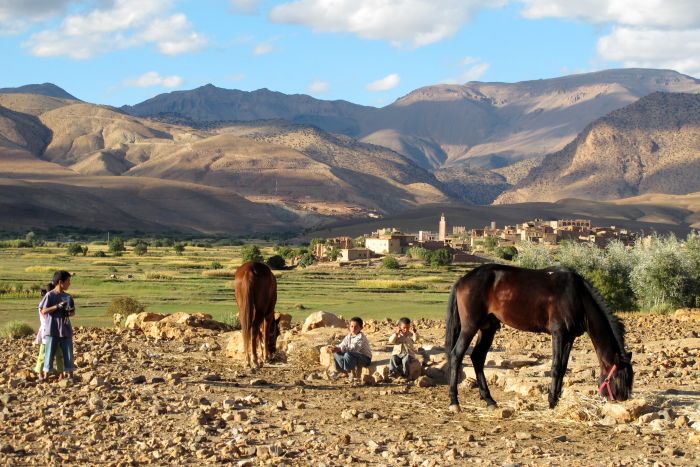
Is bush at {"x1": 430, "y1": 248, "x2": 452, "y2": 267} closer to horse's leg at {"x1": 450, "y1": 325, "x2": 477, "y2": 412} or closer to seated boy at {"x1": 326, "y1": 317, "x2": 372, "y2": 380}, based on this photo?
seated boy at {"x1": 326, "y1": 317, "x2": 372, "y2": 380}

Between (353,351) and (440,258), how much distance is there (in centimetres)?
6395

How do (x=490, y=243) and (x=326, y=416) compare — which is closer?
(x=326, y=416)

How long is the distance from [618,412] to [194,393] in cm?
551

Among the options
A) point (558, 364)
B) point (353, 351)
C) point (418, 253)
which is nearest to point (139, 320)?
point (353, 351)

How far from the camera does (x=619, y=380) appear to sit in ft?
41.2

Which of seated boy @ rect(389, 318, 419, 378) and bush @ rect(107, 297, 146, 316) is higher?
seated boy @ rect(389, 318, 419, 378)

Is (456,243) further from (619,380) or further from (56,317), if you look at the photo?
(619,380)

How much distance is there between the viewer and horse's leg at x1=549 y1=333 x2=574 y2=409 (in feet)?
41.8

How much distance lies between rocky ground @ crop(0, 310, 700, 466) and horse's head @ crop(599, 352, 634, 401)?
0.94 feet

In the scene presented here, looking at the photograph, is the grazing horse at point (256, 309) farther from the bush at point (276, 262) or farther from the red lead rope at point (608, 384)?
the bush at point (276, 262)

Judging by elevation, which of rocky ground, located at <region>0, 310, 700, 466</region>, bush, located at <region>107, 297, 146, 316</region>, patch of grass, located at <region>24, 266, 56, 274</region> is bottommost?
patch of grass, located at <region>24, 266, 56, 274</region>

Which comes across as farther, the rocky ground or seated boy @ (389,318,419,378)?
seated boy @ (389,318,419,378)

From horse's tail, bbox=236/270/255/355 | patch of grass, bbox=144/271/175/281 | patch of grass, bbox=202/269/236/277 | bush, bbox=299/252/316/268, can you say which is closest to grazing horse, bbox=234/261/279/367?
horse's tail, bbox=236/270/255/355

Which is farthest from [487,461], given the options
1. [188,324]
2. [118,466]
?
[188,324]
